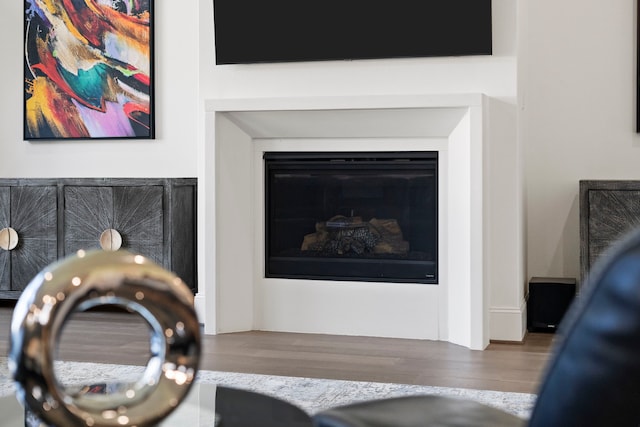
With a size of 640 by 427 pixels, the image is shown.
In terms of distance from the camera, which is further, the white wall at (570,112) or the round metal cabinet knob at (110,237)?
the round metal cabinet knob at (110,237)

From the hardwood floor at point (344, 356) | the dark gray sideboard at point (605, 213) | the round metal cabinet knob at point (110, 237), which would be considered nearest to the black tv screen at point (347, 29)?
the dark gray sideboard at point (605, 213)

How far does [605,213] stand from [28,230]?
10.7 feet

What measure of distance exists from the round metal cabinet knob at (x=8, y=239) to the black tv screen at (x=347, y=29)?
171cm

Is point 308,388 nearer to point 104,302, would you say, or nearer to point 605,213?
point 605,213

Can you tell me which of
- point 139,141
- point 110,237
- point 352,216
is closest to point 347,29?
point 352,216

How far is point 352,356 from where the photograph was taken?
3.85 m

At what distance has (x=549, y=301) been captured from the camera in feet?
14.2

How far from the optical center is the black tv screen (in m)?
4.06

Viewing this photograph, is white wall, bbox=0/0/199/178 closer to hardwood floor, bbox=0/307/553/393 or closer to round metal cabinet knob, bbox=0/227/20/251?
round metal cabinet knob, bbox=0/227/20/251

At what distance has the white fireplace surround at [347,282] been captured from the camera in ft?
13.3

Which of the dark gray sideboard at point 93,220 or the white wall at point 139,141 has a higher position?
the white wall at point 139,141

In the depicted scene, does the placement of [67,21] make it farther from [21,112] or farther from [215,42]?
[215,42]

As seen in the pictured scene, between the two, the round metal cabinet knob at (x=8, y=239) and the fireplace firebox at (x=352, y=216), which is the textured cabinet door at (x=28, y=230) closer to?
the round metal cabinet knob at (x=8, y=239)

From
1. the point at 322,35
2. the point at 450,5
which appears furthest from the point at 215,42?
the point at 450,5
